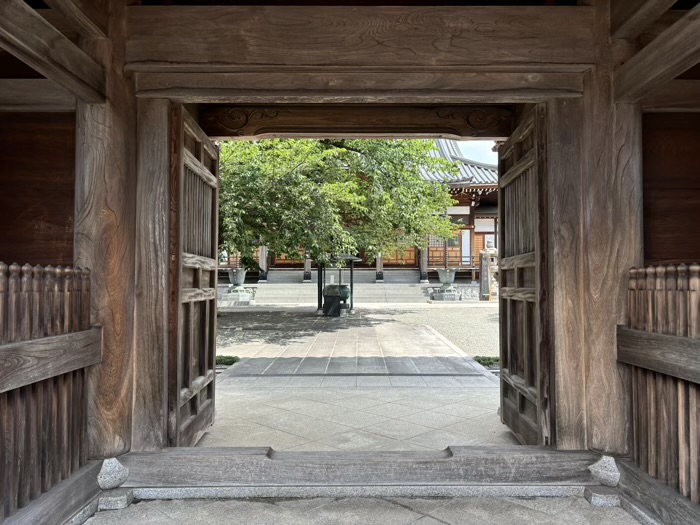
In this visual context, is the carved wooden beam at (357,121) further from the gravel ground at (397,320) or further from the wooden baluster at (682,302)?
the gravel ground at (397,320)

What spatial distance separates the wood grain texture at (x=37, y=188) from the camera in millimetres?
2869

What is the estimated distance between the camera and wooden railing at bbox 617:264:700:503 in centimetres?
201

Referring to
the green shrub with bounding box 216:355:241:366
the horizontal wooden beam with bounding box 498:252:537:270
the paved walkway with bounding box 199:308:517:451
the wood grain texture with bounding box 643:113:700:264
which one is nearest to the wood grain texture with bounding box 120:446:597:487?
the paved walkway with bounding box 199:308:517:451

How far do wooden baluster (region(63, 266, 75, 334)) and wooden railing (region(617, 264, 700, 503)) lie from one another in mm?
2740

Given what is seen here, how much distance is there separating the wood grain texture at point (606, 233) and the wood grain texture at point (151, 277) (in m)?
2.30

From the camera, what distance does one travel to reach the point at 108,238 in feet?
8.07

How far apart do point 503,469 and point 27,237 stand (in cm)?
304

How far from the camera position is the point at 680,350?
2.04 m

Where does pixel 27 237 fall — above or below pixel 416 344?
above

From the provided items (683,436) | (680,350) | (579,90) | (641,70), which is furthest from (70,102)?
(683,436)

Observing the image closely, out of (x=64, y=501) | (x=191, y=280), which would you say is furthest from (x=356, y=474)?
(x=191, y=280)

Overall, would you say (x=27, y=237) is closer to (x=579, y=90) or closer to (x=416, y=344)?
(x=579, y=90)

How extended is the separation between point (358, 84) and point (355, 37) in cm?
25

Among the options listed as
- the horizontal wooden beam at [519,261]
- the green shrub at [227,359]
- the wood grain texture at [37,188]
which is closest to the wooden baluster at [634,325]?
the horizontal wooden beam at [519,261]
